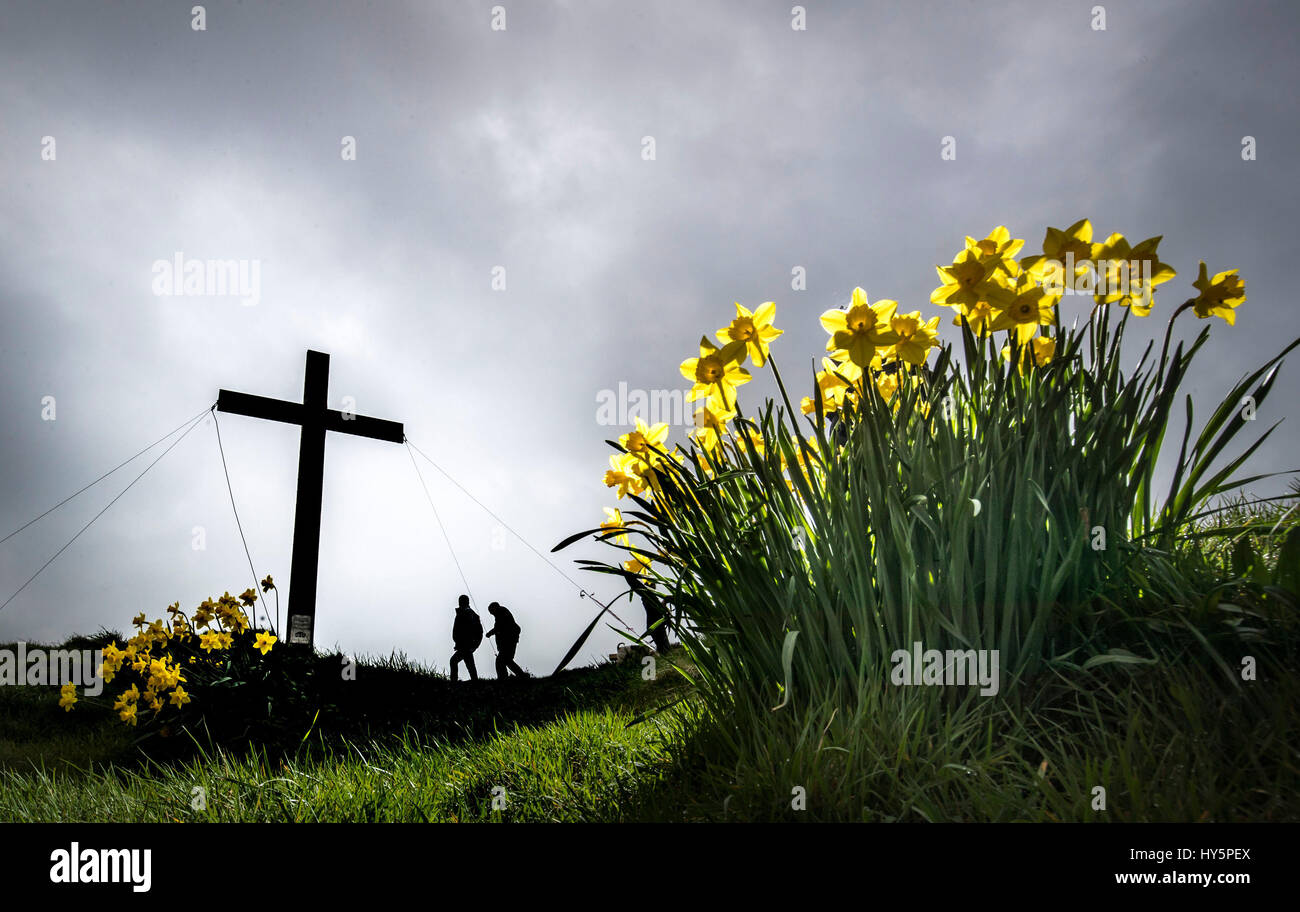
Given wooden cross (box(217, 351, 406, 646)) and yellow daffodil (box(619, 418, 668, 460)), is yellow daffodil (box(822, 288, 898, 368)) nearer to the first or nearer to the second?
yellow daffodil (box(619, 418, 668, 460))

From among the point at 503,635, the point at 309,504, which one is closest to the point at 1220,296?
the point at 309,504

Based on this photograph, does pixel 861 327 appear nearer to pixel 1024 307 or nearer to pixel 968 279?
pixel 968 279

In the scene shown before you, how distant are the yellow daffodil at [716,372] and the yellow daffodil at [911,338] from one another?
0.43 meters

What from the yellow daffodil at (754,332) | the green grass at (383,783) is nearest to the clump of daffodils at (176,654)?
the green grass at (383,783)

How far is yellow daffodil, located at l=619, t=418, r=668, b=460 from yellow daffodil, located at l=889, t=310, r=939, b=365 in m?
0.76

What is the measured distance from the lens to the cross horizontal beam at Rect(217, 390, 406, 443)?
6.21 metres

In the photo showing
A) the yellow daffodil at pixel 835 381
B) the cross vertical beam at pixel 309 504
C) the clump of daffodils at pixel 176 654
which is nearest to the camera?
the yellow daffodil at pixel 835 381

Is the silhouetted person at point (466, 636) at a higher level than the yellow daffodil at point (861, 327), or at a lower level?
lower

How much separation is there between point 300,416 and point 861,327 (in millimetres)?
5945

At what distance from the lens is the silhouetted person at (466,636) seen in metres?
7.75

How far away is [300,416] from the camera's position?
6.43m

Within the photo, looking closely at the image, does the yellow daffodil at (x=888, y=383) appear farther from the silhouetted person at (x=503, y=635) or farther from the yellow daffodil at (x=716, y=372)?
the silhouetted person at (x=503, y=635)
